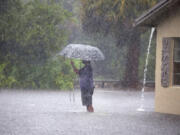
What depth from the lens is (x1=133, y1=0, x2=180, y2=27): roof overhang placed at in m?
14.3

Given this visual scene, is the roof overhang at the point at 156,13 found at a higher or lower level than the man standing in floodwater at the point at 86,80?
higher

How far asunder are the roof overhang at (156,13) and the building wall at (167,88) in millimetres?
195

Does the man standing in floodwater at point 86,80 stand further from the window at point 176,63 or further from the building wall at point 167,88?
the window at point 176,63

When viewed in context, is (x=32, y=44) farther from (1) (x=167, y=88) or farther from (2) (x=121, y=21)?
(1) (x=167, y=88)

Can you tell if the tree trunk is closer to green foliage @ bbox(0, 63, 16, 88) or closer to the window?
green foliage @ bbox(0, 63, 16, 88)

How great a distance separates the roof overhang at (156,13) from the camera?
47.0ft

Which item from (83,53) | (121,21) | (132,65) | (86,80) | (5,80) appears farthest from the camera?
(132,65)

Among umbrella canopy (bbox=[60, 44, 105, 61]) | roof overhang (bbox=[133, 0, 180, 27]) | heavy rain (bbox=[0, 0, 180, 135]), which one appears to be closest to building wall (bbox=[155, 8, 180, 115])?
heavy rain (bbox=[0, 0, 180, 135])

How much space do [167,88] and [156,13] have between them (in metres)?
2.52

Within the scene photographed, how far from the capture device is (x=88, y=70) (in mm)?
14250

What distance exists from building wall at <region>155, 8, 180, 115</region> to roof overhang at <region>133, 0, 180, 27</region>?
195 millimetres

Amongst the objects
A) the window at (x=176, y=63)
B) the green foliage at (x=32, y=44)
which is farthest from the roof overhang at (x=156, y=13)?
the green foliage at (x=32, y=44)

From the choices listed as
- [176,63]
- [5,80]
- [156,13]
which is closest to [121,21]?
[5,80]

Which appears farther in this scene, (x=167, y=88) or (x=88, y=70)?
(x=167, y=88)
